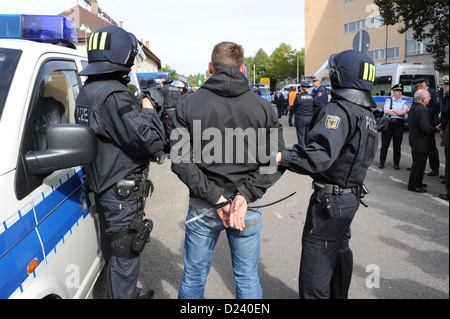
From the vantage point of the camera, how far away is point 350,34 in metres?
43.2

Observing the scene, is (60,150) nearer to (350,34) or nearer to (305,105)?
(305,105)

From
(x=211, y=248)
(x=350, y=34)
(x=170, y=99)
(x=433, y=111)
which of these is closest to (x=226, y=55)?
(x=211, y=248)

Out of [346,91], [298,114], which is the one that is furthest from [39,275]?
[298,114]

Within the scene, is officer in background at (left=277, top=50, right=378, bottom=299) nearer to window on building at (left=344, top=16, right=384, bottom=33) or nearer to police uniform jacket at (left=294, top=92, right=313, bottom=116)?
police uniform jacket at (left=294, top=92, right=313, bottom=116)

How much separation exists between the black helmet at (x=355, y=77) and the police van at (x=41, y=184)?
1585mm

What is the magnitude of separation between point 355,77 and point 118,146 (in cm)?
158

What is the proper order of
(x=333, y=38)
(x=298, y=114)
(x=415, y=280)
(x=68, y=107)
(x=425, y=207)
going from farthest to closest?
(x=333, y=38) < (x=298, y=114) < (x=425, y=207) < (x=415, y=280) < (x=68, y=107)

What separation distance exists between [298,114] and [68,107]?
27.3ft

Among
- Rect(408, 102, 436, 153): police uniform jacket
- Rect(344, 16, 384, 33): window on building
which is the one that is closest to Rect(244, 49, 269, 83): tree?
Rect(344, 16, 384, 33): window on building

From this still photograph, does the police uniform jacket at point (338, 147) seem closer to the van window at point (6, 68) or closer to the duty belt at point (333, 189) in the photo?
the duty belt at point (333, 189)

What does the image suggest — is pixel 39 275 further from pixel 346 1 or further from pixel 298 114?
pixel 346 1

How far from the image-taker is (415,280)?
3.44m

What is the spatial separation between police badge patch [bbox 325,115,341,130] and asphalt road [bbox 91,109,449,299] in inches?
30.4

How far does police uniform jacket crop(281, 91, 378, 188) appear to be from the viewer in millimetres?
2230
